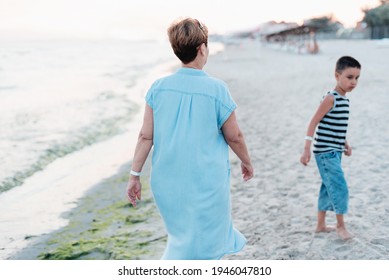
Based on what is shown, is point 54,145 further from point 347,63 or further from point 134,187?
point 134,187

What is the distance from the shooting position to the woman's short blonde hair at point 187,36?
2.09 meters

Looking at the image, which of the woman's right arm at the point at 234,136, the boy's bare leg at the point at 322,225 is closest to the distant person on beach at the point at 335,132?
the boy's bare leg at the point at 322,225

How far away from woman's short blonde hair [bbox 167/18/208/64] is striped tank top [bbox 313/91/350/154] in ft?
4.92

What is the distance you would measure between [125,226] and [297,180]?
205 cm

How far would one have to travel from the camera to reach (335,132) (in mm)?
3346

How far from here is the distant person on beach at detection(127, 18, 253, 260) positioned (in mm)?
2162

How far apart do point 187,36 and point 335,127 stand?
1.65 meters

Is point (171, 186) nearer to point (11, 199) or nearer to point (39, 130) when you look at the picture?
Result: point (11, 199)

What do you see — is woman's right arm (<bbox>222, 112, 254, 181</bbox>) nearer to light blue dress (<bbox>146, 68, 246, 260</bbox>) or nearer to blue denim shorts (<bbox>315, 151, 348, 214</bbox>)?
light blue dress (<bbox>146, 68, 246, 260</bbox>)

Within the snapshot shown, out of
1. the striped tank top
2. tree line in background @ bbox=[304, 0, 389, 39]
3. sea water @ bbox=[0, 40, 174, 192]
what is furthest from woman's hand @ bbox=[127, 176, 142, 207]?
tree line in background @ bbox=[304, 0, 389, 39]

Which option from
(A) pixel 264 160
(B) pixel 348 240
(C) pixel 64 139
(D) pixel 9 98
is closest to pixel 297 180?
(A) pixel 264 160

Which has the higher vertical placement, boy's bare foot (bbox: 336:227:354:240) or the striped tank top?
the striped tank top

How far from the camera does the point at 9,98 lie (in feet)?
53.3

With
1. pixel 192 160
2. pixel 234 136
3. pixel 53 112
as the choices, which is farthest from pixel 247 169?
pixel 53 112
